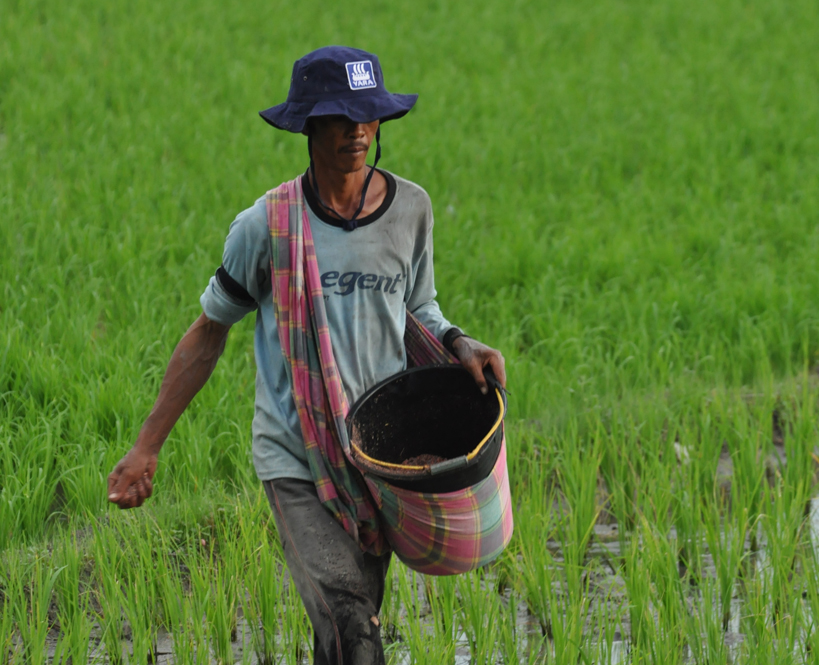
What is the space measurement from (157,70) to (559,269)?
401 centimetres

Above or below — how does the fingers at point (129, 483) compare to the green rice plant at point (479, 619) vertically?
above

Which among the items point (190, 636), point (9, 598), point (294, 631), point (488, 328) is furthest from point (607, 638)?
point (488, 328)

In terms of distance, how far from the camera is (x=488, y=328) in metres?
4.41

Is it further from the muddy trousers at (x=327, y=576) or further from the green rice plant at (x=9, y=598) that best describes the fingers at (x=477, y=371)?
the green rice plant at (x=9, y=598)

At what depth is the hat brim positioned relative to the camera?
1.97 metres

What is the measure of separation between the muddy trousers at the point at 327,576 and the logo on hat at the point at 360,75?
2.64 ft

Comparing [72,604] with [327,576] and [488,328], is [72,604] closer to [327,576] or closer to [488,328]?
[327,576]

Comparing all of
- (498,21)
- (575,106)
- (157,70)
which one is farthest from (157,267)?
(498,21)

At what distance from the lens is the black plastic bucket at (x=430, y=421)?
1.96m

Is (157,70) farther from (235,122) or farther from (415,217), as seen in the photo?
(415,217)

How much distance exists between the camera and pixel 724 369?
14.5ft

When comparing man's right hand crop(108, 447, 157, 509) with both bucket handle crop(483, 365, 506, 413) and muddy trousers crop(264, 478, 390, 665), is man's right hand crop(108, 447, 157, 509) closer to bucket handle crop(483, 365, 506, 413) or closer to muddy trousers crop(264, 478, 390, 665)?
muddy trousers crop(264, 478, 390, 665)

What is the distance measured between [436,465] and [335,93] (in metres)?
0.74

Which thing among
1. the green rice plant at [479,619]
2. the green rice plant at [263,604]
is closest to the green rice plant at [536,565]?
the green rice plant at [479,619]
